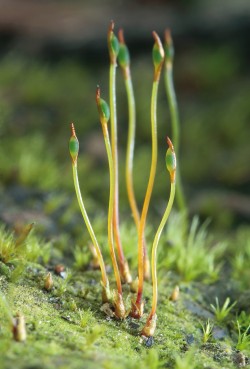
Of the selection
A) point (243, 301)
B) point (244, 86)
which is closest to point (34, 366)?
point (243, 301)

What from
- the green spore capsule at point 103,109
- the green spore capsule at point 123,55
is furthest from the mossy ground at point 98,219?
the green spore capsule at point 123,55

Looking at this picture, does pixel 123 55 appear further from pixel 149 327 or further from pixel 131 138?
pixel 149 327

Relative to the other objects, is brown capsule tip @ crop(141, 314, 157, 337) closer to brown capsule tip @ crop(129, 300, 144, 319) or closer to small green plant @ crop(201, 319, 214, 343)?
brown capsule tip @ crop(129, 300, 144, 319)

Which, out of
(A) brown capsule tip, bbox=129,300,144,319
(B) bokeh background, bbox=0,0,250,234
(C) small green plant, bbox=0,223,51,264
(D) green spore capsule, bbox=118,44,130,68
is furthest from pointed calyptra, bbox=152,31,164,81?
(B) bokeh background, bbox=0,0,250,234

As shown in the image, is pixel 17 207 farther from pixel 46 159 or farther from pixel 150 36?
pixel 150 36

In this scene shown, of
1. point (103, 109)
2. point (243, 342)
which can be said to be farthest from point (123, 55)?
point (243, 342)

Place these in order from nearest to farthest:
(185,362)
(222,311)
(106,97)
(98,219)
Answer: (185,362) → (222,311) → (98,219) → (106,97)

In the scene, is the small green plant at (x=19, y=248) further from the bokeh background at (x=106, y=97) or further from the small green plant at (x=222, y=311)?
the small green plant at (x=222, y=311)

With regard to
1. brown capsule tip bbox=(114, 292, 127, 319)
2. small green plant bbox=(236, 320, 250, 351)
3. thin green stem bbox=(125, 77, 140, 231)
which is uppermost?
thin green stem bbox=(125, 77, 140, 231)
